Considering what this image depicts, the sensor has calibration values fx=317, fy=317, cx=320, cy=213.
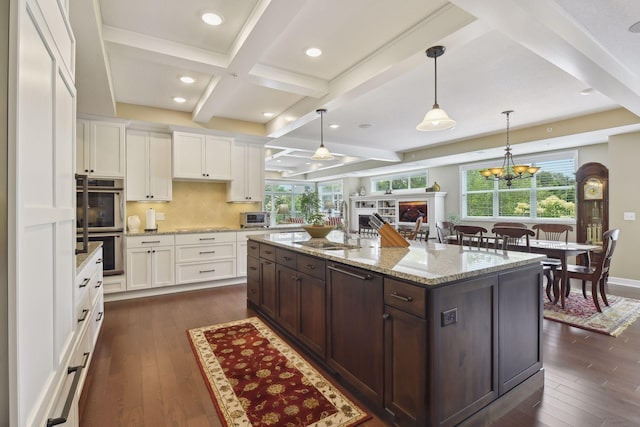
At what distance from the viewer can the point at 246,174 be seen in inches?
218

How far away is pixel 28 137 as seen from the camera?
797mm

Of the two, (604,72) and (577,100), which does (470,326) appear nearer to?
(604,72)

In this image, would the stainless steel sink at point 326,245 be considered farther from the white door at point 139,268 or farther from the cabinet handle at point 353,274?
the white door at point 139,268

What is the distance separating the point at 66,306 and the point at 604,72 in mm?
4305

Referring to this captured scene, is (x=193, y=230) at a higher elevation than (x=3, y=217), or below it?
below

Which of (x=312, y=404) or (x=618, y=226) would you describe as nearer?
(x=312, y=404)

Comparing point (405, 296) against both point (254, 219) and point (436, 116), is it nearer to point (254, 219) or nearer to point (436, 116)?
point (436, 116)

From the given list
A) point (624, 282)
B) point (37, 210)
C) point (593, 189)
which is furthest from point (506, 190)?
point (37, 210)

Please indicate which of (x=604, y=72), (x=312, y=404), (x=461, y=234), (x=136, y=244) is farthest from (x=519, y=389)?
(x=136, y=244)

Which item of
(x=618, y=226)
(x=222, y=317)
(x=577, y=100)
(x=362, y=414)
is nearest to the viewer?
(x=362, y=414)

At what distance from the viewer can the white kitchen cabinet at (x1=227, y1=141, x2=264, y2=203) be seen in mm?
5438

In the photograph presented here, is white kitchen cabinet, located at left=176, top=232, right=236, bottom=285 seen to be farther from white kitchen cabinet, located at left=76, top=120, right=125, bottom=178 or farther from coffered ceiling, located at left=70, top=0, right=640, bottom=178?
coffered ceiling, located at left=70, top=0, right=640, bottom=178

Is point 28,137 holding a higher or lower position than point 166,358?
higher

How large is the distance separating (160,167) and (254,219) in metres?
1.69
